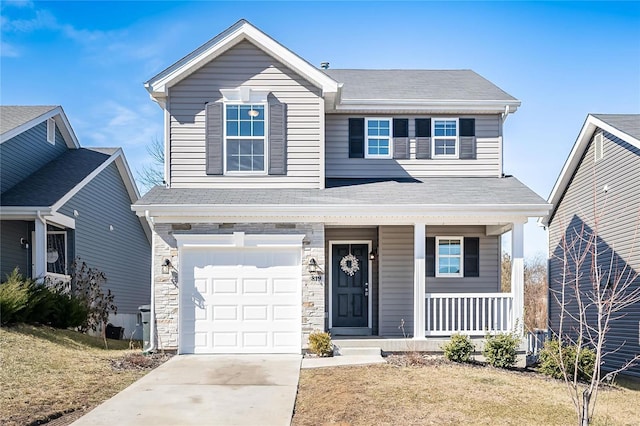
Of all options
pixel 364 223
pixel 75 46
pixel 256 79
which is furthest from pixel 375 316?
pixel 75 46

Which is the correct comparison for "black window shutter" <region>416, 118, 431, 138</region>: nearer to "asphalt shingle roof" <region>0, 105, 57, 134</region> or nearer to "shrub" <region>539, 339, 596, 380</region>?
"shrub" <region>539, 339, 596, 380</region>

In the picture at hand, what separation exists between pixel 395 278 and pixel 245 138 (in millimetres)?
4645

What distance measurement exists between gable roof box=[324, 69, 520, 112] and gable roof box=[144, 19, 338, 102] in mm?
1374

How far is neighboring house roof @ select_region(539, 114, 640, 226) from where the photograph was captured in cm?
1362

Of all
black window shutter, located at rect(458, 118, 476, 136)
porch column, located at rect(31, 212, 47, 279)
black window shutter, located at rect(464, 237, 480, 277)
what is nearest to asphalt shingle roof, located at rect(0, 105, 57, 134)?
porch column, located at rect(31, 212, 47, 279)

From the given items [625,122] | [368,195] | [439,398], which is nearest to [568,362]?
[439,398]

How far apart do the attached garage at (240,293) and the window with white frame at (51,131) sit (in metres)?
8.51

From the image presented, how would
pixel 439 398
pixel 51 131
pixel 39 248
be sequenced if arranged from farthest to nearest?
pixel 51 131
pixel 39 248
pixel 439 398

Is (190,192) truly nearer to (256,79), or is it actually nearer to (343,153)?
(256,79)

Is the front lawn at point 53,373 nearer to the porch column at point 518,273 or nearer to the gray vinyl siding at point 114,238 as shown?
the gray vinyl siding at point 114,238

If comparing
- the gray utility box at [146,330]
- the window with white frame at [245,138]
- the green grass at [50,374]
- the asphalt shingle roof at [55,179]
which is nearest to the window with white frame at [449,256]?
the window with white frame at [245,138]

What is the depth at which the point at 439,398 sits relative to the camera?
8.22 metres

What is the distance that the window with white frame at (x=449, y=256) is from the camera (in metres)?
14.0

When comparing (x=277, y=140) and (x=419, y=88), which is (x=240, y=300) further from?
(x=419, y=88)
